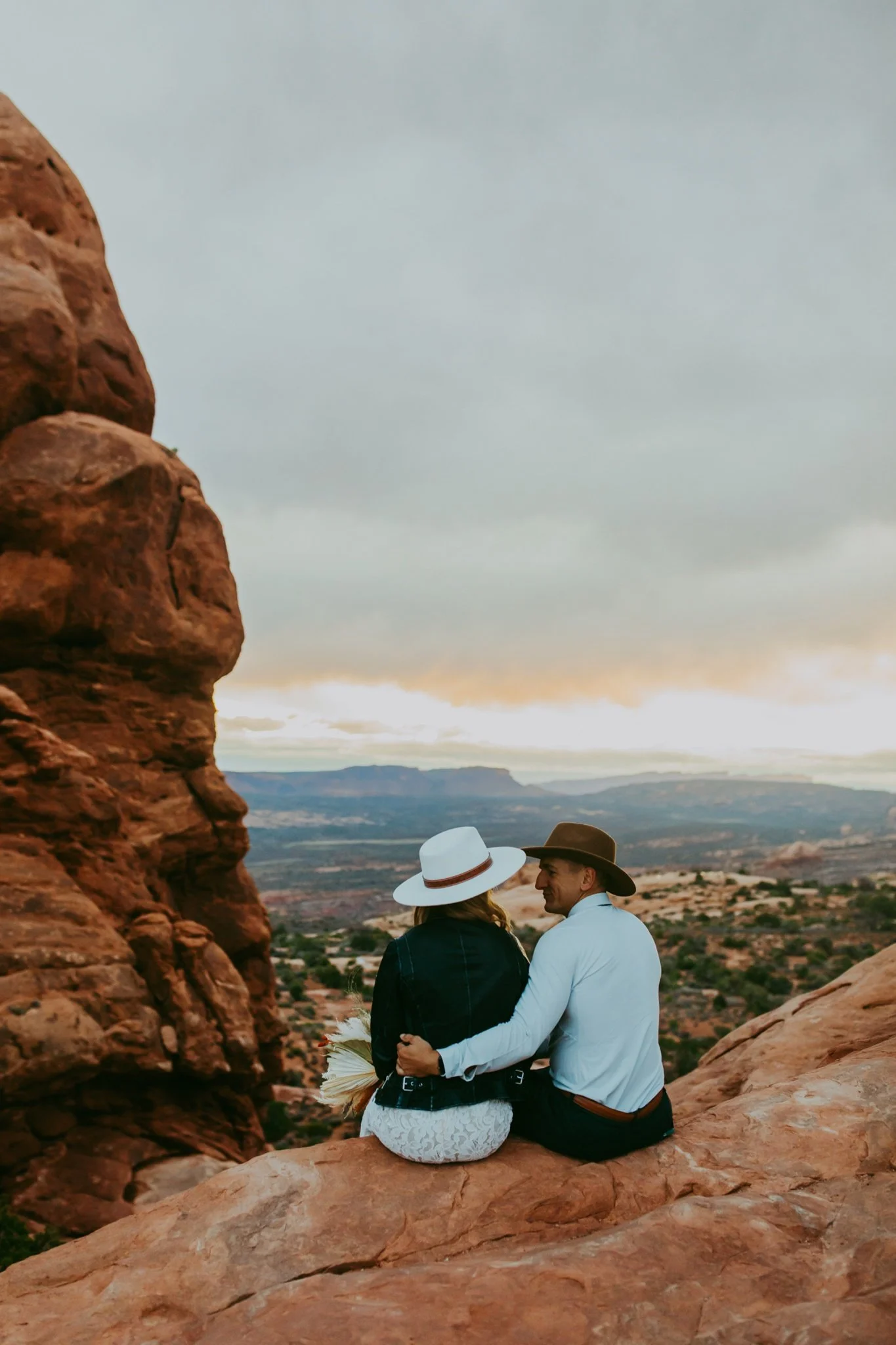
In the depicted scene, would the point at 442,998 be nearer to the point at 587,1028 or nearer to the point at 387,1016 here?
the point at 387,1016

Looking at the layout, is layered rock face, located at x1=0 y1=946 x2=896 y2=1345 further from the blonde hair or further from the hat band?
the hat band

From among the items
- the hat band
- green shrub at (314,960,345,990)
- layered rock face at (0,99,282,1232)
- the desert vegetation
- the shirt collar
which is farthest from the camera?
green shrub at (314,960,345,990)

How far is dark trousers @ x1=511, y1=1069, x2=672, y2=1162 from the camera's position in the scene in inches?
193

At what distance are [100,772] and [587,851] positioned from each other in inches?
433

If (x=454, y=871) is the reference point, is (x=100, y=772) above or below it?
below

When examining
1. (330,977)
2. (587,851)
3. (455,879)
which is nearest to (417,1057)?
(455,879)

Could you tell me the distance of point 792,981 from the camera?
30156 mm

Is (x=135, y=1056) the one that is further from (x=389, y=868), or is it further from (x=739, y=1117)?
(x=389, y=868)

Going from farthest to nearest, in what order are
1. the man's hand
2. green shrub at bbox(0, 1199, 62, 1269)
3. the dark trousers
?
→ green shrub at bbox(0, 1199, 62, 1269) < the dark trousers < the man's hand

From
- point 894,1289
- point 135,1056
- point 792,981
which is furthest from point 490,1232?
point 792,981

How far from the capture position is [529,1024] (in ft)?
15.4

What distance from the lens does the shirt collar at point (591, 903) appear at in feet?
16.5

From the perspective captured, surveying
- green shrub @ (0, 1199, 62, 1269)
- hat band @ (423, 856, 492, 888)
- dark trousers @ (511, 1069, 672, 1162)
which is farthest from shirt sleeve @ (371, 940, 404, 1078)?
green shrub @ (0, 1199, 62, 1269)

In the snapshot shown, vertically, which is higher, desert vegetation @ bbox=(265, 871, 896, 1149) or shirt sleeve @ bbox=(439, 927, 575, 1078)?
shirt sleeve @ bbox=(439, 927, 575, 1078)
